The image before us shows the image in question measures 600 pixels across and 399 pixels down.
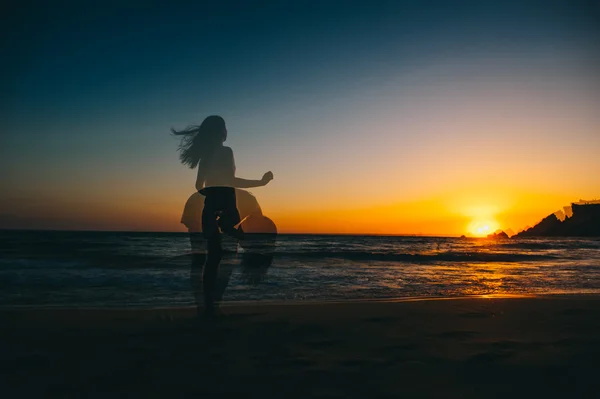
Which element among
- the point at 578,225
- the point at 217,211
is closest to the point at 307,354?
the point at 217,211

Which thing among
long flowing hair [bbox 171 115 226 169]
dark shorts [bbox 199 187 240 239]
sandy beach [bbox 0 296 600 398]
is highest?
long flowing hair [bbox 171 115 226 169]

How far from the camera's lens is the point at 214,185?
209 inches

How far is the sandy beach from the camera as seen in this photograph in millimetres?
2885

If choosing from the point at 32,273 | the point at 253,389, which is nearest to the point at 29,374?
the point at 253,389

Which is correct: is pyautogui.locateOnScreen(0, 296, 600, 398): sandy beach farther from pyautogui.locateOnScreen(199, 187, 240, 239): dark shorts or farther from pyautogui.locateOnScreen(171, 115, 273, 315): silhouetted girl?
pyautogui.locateOnScreen(199, 187, 240, 239): dark shorts

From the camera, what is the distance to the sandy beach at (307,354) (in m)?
2.88

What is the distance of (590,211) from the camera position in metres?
99.8

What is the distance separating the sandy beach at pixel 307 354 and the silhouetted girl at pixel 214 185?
2.27 feet

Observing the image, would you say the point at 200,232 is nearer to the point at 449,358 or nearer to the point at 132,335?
the point at 132,335

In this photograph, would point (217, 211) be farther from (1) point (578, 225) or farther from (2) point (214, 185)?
(1) point (578, 225)

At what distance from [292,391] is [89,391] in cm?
135

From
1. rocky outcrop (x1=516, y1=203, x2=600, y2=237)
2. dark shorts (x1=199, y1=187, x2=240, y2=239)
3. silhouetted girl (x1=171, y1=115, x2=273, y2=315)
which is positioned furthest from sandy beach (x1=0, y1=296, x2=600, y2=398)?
rocky outcrop (x1=516, y1=203, x2=600, y2=237)

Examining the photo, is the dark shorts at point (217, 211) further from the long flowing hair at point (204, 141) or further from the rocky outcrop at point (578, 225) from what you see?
the rocky outcrop at point (578, 225)

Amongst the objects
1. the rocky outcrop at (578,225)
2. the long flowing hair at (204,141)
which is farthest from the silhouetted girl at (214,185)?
the rocky outcrop at (578,225)
